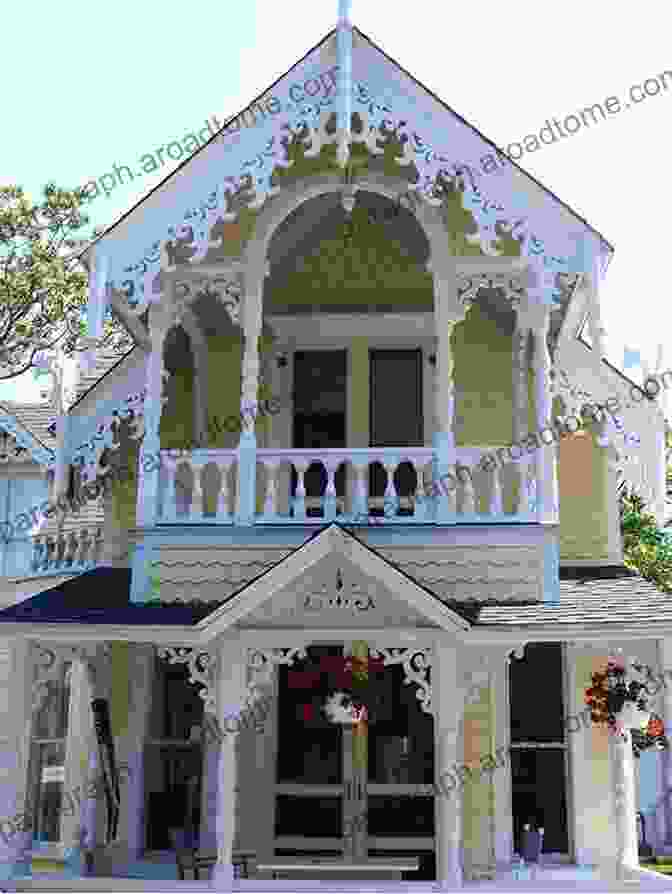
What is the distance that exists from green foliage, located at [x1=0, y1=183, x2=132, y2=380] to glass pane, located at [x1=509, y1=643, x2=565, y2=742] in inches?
543

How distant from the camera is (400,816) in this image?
34.6 feet

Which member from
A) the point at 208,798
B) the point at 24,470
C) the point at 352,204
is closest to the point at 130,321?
the point at 352,204

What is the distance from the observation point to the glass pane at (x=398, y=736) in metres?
10.7

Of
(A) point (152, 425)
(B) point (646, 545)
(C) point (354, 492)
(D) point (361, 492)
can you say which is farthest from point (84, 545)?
(B) point (646, 545)

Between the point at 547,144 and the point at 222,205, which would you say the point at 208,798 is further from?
the point at 547,144

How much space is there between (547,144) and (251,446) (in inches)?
173

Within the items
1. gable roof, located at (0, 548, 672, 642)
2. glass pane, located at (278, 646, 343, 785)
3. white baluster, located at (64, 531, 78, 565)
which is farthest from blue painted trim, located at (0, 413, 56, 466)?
glass pane, located at (278, 646, 343, 785)

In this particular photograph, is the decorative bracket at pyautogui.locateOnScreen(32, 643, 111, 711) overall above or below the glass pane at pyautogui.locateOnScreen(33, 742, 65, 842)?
above

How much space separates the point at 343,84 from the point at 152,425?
3.89 meters

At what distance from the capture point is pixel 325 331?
1204cm

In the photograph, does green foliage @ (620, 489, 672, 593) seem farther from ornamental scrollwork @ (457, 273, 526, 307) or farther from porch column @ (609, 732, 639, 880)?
ornamental scrollwork @ (457, 273, 526, 307)

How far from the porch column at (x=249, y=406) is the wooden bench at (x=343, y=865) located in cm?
319

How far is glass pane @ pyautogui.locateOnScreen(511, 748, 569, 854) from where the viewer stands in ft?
34.2

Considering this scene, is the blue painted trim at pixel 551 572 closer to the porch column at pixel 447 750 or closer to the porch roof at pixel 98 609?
the porch column at pixel 447 750
